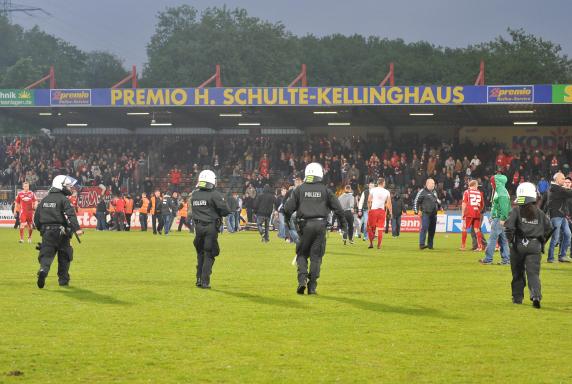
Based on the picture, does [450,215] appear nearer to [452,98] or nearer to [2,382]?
[452,98]

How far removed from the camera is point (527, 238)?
46.4 feet

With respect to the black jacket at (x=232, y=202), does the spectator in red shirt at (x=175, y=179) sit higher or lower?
higher

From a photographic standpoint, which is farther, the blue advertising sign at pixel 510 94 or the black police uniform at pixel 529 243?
the blue advertising sign at pixel 510 94

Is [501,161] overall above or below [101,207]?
above

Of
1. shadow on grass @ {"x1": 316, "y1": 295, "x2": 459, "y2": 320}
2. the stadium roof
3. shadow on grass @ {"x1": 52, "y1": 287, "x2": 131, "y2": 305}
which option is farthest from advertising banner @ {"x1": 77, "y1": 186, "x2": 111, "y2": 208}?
shadow on grass @ {"x1": 316, "y1": 295, "x2": 459, "y2": 320}

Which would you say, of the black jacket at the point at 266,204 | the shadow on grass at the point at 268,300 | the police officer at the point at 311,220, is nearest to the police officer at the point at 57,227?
the shadow on grass at the point at 268,300

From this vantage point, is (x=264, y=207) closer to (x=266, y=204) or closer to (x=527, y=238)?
(x=266, y=204)

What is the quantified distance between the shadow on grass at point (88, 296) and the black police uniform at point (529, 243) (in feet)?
18.4

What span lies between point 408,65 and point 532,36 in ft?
45.1

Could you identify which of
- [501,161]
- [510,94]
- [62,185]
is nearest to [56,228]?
[62,185]

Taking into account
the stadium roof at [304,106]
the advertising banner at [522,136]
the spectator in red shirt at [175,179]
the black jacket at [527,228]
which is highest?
the stadium roof at [304,106]

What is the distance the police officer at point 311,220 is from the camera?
15312mm

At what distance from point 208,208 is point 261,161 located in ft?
119

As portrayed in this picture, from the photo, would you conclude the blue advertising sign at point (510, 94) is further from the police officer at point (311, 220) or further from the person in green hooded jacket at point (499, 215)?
the police officer at point (311, 220)
